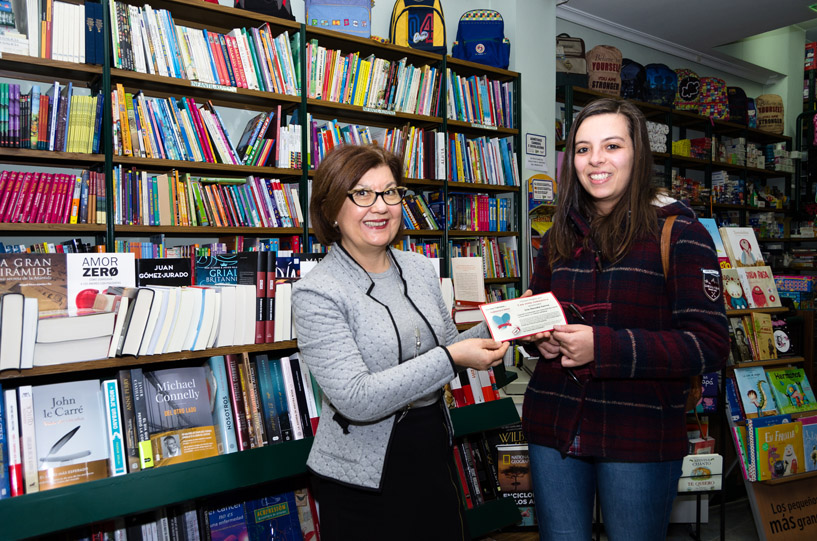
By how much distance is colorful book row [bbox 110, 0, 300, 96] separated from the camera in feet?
9.00

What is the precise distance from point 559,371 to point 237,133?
115 inches

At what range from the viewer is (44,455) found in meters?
1.45

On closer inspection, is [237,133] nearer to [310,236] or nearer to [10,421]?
[310,236]

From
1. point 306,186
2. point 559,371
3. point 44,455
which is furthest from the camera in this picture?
point 306,186

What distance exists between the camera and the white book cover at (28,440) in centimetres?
141

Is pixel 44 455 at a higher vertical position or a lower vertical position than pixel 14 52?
lower

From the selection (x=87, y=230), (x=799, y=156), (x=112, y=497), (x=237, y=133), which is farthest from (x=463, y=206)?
(x=799, y=156)

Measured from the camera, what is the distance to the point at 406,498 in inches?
47.2

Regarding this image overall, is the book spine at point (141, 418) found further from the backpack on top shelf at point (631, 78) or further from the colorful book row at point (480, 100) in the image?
the backpack on top shelf at point (631, 78)

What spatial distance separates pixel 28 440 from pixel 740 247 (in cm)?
315

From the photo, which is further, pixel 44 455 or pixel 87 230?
pixel 87 230

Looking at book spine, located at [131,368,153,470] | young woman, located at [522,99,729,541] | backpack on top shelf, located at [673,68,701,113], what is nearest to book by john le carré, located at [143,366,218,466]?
book spine, located at [131,368,153,470]

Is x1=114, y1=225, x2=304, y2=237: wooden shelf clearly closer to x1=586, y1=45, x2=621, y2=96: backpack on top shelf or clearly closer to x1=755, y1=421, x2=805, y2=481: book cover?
x1=755, y1=421, x2=805, y2=481: book cover

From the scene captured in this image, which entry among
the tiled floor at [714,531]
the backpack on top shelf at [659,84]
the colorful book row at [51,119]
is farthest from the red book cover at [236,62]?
the backpack on top shelf at [659,84]
